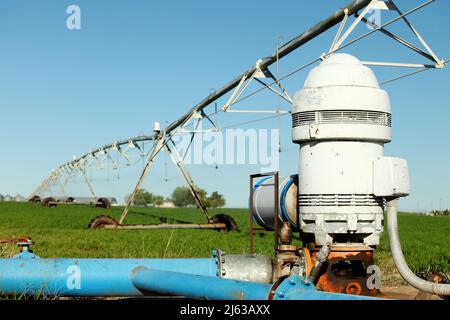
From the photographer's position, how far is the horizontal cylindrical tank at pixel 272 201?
21.2ft

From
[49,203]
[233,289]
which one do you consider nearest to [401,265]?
[233,289]

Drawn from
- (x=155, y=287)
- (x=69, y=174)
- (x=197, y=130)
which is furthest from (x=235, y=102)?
(x=69, y=174)

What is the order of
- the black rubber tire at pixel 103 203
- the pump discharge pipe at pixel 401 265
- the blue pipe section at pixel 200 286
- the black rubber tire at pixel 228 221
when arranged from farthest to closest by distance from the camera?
the black rubber tire at pixel 103 203 → the black rubber tire at pixel 228 221 → the pump discharge pipe at pixel 401 265 → the blue pipe section at pixel 200 286

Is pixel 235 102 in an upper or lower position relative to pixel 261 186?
upper

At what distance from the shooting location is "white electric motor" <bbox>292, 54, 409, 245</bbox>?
5758 mm

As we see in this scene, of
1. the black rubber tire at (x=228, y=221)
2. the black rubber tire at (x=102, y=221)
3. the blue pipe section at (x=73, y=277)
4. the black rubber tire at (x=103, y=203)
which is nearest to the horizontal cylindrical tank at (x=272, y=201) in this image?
the blue pipe section at (x=73, y=277)

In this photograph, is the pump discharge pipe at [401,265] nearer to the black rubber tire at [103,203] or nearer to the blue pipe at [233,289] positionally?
the blue pipe at [233,289]

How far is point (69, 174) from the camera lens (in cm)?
6056

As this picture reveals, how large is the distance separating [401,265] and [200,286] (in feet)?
7.95

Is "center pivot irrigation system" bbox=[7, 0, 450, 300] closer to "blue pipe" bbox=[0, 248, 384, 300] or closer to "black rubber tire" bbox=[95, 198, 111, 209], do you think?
"blue pipe" bbox=[0, 248, 384, 300]

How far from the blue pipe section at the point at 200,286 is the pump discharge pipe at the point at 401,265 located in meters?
1.97

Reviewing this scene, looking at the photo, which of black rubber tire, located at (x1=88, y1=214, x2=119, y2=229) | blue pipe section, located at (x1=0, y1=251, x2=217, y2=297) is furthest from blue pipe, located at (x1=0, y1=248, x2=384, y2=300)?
black rubber tire, located at (x1=88, y1=214, x2=119, y2=229)
